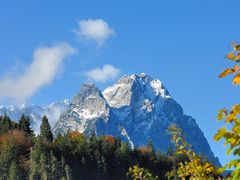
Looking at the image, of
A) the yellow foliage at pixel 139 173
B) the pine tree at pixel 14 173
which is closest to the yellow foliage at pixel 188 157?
the yellow foliage at pixel 139 173

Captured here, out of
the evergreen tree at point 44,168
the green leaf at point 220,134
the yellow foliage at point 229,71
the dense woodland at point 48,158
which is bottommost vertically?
the green leaf at point 220,134

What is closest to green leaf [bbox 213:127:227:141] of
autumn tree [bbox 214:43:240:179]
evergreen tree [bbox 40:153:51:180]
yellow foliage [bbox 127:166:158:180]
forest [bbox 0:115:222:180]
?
autumn tree [bbox 214:43:240:179]

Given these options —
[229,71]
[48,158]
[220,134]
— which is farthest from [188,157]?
[48,158]

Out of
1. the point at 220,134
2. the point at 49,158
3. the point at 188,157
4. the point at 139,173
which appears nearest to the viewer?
the point at 220,134

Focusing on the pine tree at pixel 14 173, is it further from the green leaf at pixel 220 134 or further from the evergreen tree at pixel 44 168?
the green leaf at pixel 220 134

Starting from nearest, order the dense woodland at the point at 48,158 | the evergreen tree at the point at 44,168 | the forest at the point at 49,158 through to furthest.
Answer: the evergreen tree at the point at 44,168, the forest at the point at 49,158, the dense woodland at the point at 48,158

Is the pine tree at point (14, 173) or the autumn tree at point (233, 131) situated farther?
the pine tree at point (14, 173)

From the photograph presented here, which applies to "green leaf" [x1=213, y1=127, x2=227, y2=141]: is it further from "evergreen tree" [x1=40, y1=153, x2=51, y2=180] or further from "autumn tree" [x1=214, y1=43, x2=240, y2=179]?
"evergreen tree" [x1=40, y1=153, x2=51, y2=180]

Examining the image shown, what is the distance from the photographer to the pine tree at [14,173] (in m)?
161

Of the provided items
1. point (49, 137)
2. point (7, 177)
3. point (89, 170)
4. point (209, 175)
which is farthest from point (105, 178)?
point (209, 175)

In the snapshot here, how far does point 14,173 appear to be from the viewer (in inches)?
6388

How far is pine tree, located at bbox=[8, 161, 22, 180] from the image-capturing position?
161m

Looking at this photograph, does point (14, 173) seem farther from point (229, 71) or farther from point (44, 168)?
point (229, 71)

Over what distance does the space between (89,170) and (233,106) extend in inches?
7230
